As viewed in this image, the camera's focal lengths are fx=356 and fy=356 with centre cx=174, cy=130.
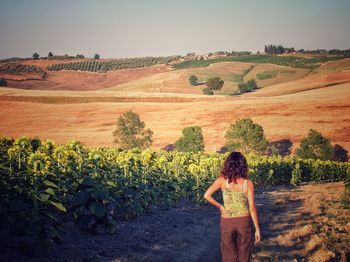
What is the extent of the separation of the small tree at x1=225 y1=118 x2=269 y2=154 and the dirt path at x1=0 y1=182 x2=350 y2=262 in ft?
112

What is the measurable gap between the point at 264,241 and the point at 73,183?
549 cm

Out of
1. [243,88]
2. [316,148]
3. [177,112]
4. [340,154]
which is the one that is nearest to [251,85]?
[243,88]

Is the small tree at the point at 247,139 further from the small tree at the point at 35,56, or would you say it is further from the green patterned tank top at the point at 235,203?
the small tree at the point at 35,56

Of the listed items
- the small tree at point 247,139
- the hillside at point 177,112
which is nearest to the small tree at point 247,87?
the hillside at point 177,112

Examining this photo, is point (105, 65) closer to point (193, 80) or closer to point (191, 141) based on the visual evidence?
point (193, 80)

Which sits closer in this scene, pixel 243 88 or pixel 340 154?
pixel 340 154

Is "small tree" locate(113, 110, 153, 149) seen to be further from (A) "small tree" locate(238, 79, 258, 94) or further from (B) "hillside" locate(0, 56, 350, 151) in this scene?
(A) "small tree" locate(238, 79, 258, 94)

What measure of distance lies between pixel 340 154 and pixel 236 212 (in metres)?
52.8

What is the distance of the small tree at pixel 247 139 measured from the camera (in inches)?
1900

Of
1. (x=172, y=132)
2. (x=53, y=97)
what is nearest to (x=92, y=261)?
(x=172, y=132)

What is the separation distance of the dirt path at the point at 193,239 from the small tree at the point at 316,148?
34498mm

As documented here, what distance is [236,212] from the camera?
6.12m

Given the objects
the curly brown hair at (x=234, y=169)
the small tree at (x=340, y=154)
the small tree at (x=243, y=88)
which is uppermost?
the small tree at (x=243, y=88)

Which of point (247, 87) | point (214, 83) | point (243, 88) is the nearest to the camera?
point (214, 83)
